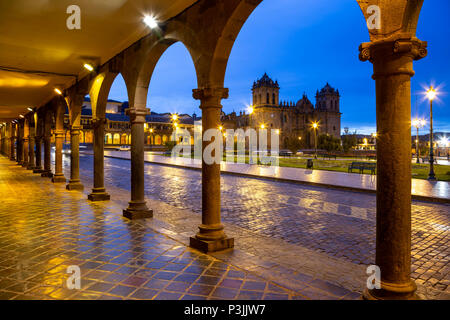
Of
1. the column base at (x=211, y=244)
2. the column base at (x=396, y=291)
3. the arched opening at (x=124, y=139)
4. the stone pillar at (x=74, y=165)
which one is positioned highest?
the arched opening at (x=124, y=139)

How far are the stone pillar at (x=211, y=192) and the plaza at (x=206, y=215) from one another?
2 centimetres

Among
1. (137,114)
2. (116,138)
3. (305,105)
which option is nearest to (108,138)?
(116,138)

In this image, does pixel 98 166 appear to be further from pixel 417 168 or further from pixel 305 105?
pixel 305 105

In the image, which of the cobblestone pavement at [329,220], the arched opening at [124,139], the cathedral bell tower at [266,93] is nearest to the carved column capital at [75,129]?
the cobblestone pavement at [329,220]

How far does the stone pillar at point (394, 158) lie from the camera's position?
2750 mm

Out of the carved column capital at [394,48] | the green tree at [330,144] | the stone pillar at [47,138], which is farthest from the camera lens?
the green tree at [330,144]

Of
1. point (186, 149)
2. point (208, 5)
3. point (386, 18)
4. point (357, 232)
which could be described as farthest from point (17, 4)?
point (186, 149)

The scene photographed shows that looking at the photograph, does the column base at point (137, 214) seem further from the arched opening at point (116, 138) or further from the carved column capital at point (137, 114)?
the arched opening at point (116, 138)

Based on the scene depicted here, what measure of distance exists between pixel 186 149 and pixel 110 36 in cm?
4112

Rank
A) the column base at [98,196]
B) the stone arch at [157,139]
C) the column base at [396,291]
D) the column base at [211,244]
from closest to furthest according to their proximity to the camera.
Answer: the column base at [396,291], the column base at [211,244], the column base at [98,196], the stone arch at [157,139]

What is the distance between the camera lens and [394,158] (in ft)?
9.18

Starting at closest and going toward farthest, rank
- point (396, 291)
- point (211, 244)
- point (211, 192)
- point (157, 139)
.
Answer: point (396, 291), point (211, 244), point (211, 192), point (157, 139)

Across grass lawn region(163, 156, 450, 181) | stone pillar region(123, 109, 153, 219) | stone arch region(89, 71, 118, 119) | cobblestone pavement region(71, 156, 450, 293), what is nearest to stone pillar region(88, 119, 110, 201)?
stone arch region(89, 71, 118, 119)

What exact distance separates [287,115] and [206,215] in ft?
250
